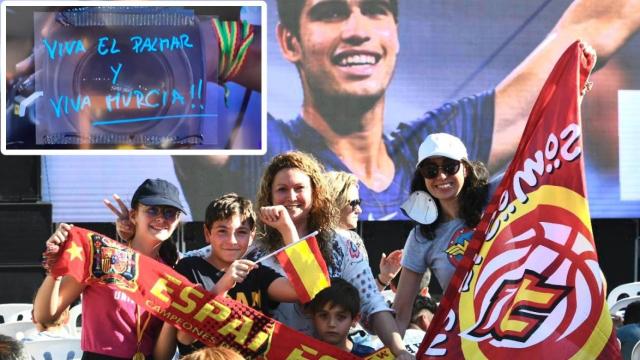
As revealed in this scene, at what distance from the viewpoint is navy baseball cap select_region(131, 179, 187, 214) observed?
329 cm

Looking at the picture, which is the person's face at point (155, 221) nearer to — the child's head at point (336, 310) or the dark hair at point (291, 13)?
the child's head at point (336, 310)

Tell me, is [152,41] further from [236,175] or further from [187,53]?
[236,175]

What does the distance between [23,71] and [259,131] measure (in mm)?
1889

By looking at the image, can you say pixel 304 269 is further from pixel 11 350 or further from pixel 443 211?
pixel 11 350

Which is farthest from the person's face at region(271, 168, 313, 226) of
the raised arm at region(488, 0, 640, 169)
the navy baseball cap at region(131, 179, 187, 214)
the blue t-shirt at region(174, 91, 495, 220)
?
the raised arm at region(488, 0, 640, 169)

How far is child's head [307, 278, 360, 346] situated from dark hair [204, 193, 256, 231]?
343 mm

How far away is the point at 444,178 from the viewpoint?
3490mm

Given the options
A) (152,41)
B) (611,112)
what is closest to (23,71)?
(152,41)

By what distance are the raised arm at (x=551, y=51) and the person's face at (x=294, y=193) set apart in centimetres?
515

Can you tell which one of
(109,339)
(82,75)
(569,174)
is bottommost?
(109,339)

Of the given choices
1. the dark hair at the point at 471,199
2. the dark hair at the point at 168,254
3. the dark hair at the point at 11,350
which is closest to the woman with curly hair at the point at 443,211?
the dark hair at the point at 471,199

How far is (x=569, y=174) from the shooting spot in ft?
10.3

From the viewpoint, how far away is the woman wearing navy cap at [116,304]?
3.17 metres

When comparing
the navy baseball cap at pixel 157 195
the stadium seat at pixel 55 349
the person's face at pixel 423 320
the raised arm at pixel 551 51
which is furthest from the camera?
the raised arm at pixel 551 51
